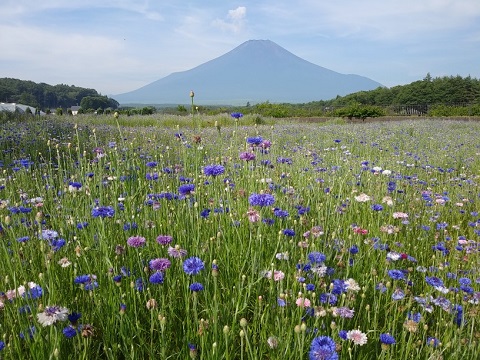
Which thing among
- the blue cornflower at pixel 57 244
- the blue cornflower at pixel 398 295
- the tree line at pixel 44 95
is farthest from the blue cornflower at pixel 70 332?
the tree line at pixel 44 95

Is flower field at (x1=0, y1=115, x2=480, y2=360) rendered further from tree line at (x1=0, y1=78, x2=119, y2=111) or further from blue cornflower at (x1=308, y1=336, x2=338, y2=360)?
tree line at (x1=0, y1=78, x2=119, y2=111)

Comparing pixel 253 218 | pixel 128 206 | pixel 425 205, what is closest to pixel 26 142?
pixel 128 206

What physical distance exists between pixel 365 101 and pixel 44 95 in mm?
77366

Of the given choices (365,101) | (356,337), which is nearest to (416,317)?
(356,337)

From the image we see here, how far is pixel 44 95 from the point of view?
296ft

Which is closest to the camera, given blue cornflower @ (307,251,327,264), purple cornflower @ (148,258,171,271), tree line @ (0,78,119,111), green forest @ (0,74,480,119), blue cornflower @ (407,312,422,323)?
purple cornflower @ (148,258,171,271)

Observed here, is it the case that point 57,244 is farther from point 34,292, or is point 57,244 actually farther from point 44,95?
point 44,95

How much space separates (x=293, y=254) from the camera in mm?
2178

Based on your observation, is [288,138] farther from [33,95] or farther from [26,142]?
[33,95]

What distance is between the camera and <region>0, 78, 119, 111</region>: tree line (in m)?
76.8

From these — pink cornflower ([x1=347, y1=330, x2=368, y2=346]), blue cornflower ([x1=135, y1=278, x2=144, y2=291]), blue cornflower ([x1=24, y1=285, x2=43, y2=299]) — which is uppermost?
blue cornflower ([x1=24, y1=285, x2=43, y2=299])

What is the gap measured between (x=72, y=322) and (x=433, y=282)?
1.66 metres

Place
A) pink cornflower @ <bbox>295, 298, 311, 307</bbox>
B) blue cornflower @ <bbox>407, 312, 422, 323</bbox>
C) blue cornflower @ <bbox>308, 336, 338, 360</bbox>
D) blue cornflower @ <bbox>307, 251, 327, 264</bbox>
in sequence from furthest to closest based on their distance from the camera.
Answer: blue cornflower @ <bbox>307, 251, 327, 264</bbox>, blue cornflower @ <bbox>407, 312, 422, 323</bbox>, pink cornflower @ <bbox>295, 298, 311, 307</bbox>, blue cornflower @ <bbox>308, 336, 338, 360</bbox>

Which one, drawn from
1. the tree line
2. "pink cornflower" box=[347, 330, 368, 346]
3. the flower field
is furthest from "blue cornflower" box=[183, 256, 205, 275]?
the tree line
